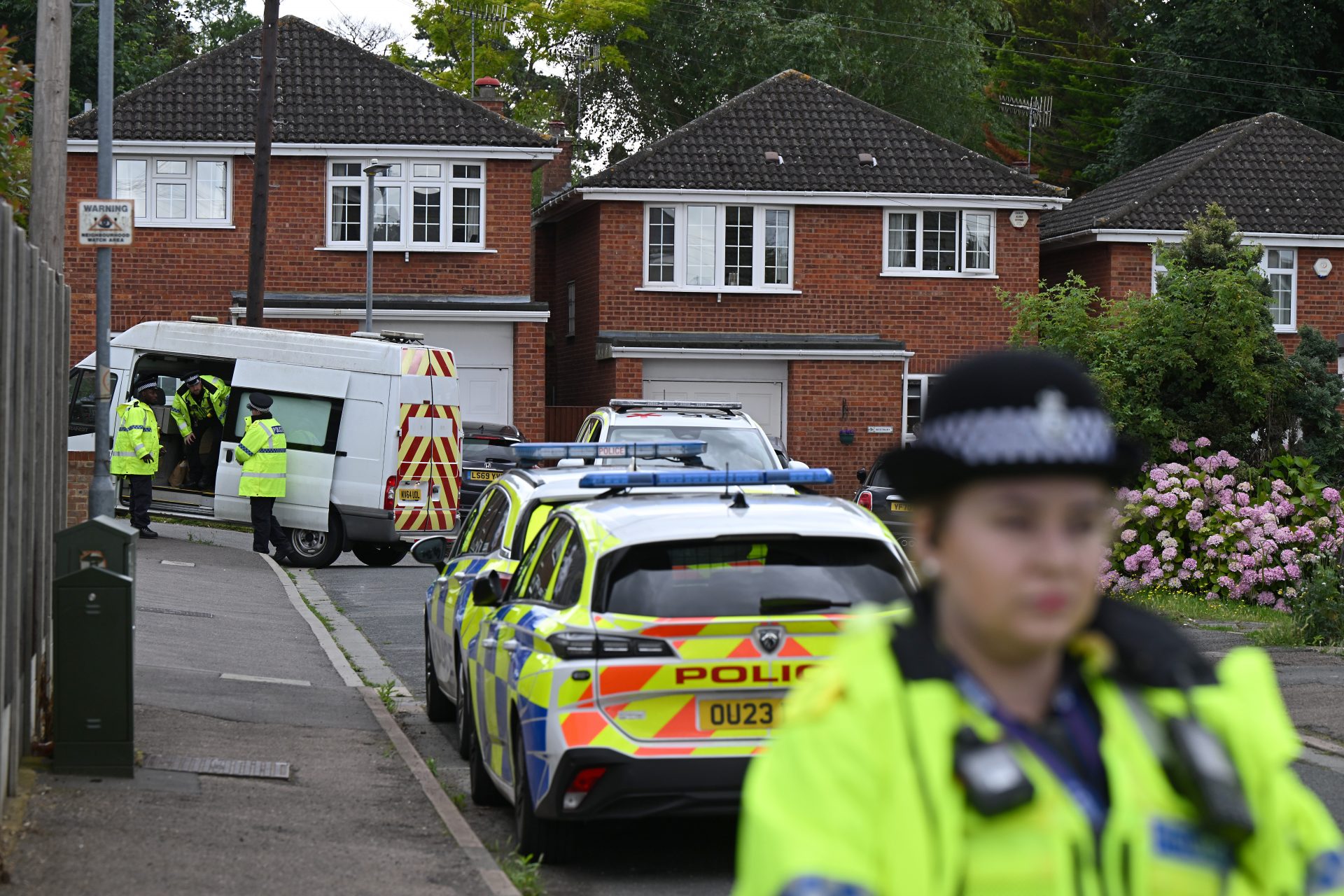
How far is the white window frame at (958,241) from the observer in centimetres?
3591

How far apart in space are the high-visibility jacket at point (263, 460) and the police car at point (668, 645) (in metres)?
14.1

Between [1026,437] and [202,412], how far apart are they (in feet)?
71.0

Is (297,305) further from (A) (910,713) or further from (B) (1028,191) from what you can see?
(A) (910,713)

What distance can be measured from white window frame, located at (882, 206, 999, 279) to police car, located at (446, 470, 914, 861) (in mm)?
28767

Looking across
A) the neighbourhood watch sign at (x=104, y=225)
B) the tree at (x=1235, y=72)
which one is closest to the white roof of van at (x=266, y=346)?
the neighbourhood watch sign at (x=104, y=225)

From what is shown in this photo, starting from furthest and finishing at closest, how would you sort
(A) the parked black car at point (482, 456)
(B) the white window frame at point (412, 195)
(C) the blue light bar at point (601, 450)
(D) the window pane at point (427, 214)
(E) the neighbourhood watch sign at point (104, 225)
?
1. (D) the window pane at point (427, 214)
2. (B) the white window frame at point (412, 195)
3. (A) the parked black car at point (482, 456)
4. (E) the neighbourhood watch sign at point (104, 225)
5. (C) the blue light bar at point (601, 450)

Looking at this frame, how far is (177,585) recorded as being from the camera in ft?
57.6

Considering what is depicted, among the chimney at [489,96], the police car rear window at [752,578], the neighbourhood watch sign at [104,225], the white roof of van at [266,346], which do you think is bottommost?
the police car rear window at [752,578]

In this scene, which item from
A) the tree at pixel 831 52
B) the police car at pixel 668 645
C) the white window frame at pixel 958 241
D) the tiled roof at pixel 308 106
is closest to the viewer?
the police car at pixel 668 645

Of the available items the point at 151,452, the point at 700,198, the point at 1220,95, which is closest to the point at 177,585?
the point at 151,452

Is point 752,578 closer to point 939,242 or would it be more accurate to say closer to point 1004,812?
point 1004,812

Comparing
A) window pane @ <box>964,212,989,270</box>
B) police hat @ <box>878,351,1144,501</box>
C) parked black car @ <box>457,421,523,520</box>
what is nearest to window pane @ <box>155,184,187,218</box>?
parked black car @ <box>457,421,523,520</box>

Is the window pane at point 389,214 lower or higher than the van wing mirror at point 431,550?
higher

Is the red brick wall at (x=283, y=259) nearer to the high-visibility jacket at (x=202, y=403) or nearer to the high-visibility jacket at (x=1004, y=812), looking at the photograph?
the high-visibility jacket at (x=202, y=403)
